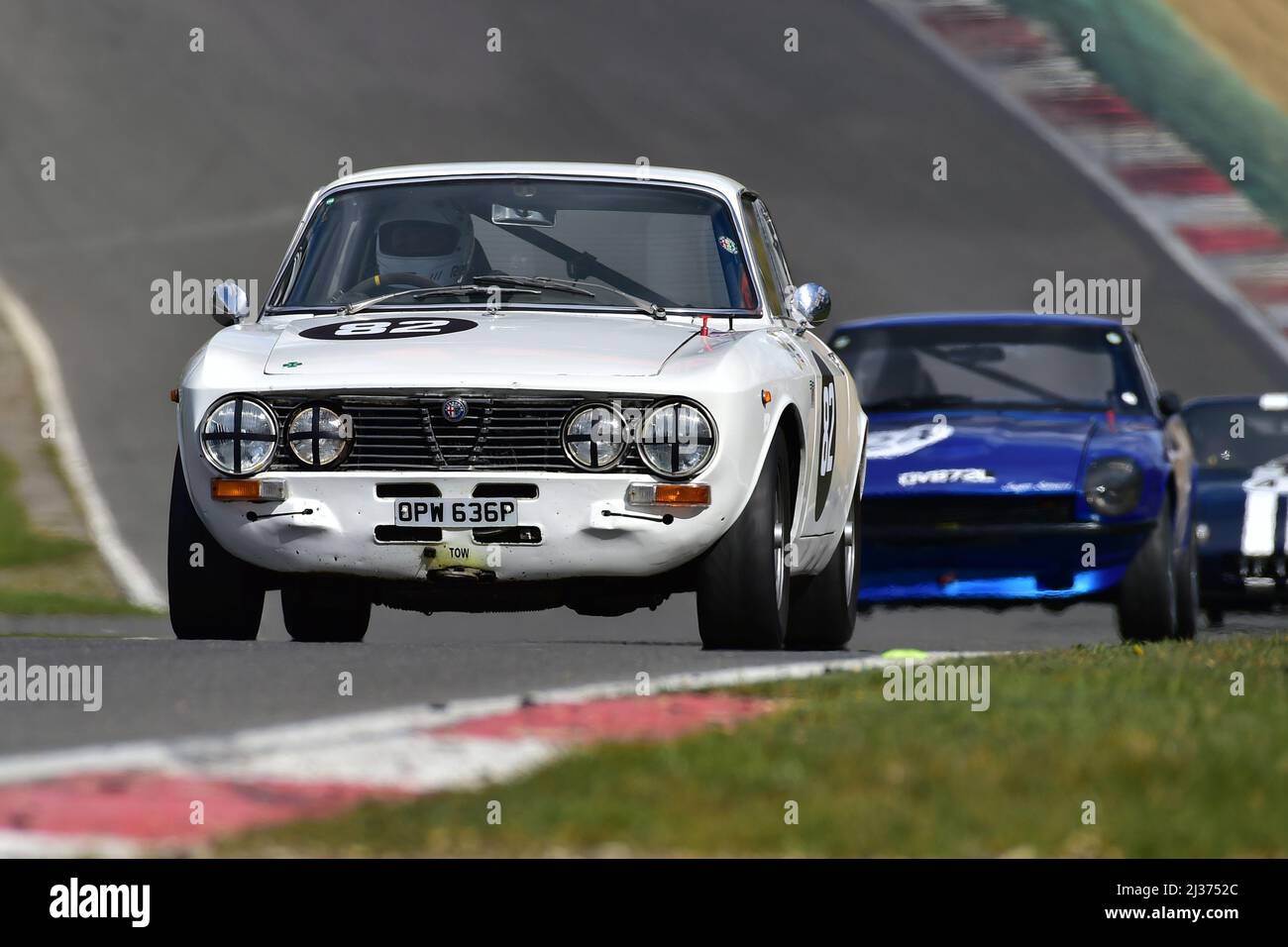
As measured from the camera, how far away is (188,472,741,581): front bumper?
773 centimetres

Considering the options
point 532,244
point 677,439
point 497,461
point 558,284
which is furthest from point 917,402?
point 497,461

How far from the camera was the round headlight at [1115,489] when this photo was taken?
1069 centimetres

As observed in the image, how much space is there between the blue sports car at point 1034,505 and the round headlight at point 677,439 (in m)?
3.45

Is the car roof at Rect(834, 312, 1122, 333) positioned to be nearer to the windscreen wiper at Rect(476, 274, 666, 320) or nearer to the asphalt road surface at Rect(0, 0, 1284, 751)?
the windscreen wiper at Rect(476, 274, 666, 320)

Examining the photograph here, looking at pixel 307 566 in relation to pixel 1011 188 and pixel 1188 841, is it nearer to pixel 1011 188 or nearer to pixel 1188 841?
pixel 1188 841

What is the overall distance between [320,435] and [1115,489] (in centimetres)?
422

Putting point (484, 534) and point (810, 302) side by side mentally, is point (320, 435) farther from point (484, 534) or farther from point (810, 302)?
point (810, 302)

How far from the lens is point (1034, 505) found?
35.5ft

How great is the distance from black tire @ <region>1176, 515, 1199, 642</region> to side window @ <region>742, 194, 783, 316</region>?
111 inches

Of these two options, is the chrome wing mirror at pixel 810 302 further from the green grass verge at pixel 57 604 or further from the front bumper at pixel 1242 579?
the green grass verge at pixel 57 604

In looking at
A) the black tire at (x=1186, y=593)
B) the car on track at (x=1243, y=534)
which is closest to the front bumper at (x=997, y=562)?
the black tire at (x=1186, y=593)

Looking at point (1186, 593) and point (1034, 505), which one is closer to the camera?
point (1034, 505)
